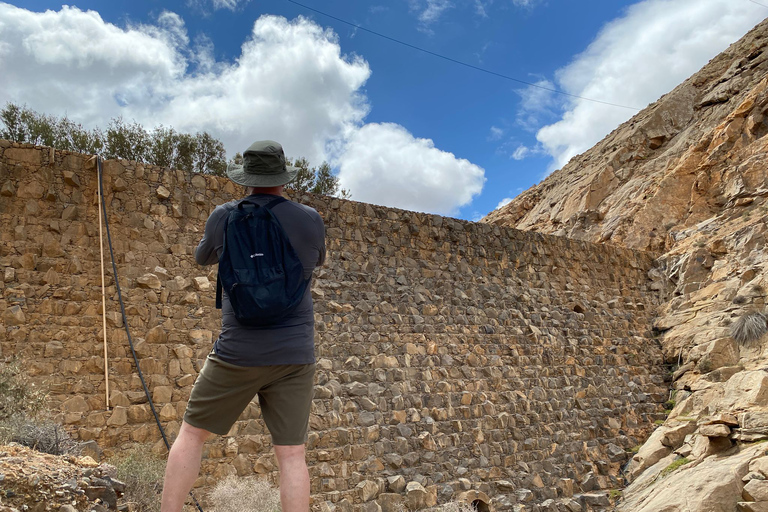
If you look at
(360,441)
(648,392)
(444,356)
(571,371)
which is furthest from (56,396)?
(648,392)

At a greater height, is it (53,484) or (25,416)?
(25,416)

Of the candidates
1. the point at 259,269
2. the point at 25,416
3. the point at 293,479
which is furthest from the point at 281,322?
the point at 25,416

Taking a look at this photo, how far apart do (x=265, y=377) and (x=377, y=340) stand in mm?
5219

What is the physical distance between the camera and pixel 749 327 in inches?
382

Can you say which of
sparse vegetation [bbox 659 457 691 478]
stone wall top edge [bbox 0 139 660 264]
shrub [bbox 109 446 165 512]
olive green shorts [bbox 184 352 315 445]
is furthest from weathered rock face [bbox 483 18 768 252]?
olive green shorts [bbox 184 352 315 445]

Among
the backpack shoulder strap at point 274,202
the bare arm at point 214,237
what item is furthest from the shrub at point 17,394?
the backpack shoulder strap at point 274,202

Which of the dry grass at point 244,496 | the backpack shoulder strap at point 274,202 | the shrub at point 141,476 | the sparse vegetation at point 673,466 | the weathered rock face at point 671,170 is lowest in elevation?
the sparse vegetation at point 673,466

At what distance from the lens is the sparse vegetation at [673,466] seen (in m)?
7.99

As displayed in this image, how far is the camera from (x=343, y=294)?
7938mm

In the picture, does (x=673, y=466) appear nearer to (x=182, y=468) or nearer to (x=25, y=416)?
(x=182, y=468)

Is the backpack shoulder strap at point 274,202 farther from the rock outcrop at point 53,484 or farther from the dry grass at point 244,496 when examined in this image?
the dry grass at point 244,496

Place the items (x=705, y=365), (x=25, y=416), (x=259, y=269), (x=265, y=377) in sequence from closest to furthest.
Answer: (x=259, y=269) → (x=265, y=377) → (x=25, y=416) → (x=705, y=365)

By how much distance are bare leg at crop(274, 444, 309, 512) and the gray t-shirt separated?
41 cm

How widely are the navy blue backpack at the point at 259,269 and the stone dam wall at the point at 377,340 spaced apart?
402cm
